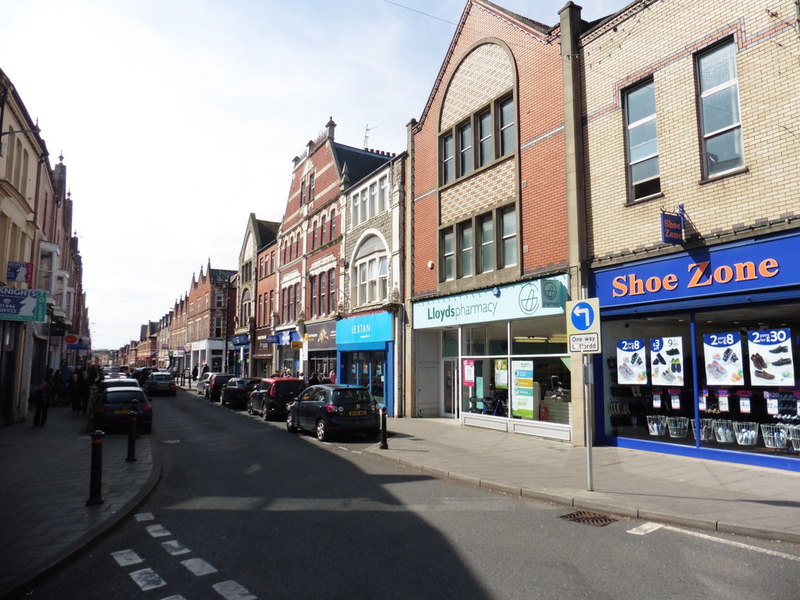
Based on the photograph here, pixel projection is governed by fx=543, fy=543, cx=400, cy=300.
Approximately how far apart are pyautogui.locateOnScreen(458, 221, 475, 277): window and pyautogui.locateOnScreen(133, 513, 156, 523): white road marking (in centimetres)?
1246

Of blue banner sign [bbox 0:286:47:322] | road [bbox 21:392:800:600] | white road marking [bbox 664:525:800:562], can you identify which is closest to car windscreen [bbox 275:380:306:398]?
blue banner sign [bbox 0:286:47:322]

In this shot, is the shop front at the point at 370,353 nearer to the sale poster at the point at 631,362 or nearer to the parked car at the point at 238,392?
the parked car at the point at 238,392

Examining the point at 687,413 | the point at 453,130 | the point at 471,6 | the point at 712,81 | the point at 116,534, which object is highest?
the point at 471,6

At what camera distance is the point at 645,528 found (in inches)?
265

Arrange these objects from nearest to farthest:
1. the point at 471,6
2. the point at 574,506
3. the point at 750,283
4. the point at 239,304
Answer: the point at 574,506, the point at 750,283, the point at 471,6, the point at 239,304

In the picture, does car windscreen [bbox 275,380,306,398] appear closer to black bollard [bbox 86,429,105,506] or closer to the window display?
the window display

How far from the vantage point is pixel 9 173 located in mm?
16594

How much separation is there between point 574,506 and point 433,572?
3.43 meters

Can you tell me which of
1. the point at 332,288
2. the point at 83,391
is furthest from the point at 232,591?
the point at 332,288

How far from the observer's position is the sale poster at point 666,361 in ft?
37.8

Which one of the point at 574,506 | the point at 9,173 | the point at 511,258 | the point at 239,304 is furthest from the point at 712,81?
the point at 239,304

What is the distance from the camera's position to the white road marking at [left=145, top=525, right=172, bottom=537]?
21.7 feet

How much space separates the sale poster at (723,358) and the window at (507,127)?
8.27 meters

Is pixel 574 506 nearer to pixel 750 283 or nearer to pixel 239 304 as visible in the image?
pixel 750 283
